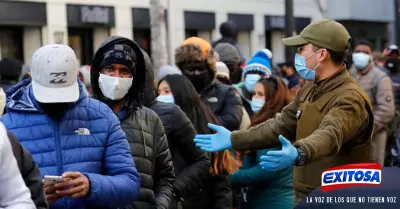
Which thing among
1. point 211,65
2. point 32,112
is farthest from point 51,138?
point 211,65

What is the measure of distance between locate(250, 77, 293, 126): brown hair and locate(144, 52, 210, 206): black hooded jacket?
1074 millimetres

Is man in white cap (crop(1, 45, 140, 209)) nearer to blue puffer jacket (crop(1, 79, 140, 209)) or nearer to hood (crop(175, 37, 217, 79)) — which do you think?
blue puffer jacket (crop(1, 79, 140, 209))

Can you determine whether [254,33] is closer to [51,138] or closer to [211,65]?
[211,65]

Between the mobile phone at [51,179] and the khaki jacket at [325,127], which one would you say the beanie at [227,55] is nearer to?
the khaki jacket at [325,127]

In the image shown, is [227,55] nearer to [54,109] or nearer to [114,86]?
[114,86]

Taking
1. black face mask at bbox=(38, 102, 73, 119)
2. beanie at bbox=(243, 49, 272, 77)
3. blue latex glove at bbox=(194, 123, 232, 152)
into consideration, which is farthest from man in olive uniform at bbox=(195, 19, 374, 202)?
beanie at bbox=(243, 49, 272, 77)

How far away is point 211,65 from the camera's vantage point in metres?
7.74

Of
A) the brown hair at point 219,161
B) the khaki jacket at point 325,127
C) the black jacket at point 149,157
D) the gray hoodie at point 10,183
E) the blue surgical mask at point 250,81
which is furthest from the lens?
the blue surgical mask at point 250,81

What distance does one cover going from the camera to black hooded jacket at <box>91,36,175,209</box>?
4.81m

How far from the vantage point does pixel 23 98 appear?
4039 millimetres

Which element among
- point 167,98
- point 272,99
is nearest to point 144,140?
point 167,98

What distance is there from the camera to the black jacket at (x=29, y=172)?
10.6ft

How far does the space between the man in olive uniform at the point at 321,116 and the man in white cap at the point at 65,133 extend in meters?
0.96

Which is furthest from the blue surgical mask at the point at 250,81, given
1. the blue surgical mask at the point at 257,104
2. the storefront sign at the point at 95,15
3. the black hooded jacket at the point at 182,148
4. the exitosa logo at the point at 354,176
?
the storefront sign at the point at 95,15
